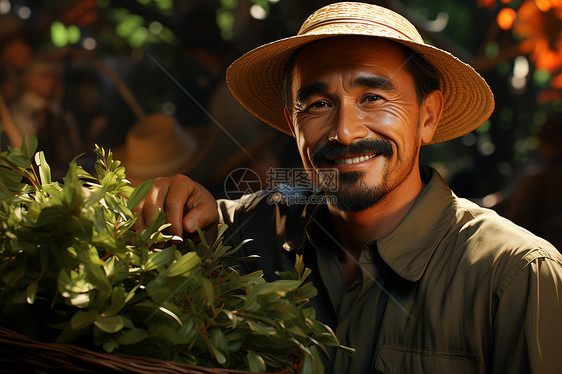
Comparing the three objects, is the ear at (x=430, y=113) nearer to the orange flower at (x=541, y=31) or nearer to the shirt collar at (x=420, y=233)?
the shirt collar at (x=420, y=233)

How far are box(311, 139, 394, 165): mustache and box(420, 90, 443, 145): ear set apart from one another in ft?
0.71

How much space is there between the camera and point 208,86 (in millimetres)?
3598

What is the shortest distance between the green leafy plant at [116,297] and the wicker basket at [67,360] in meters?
0.03

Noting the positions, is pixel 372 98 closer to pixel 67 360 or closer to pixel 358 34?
pixel 358 34

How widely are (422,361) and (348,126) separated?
657 mm

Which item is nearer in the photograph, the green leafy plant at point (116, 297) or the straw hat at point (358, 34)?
the green leafy plant at point (116, 297)

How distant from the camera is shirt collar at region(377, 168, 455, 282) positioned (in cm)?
147

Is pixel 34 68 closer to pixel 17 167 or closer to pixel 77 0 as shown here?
pixel 77 0

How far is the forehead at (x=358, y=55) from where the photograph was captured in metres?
1.59

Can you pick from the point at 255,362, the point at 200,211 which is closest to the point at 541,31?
the point at 200,211

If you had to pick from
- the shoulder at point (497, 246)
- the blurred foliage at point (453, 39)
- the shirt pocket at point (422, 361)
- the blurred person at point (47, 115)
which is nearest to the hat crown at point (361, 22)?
the shoulder at point (497, 246)

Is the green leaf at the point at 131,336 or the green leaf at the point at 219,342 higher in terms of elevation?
the green leaf at the point at 131,336

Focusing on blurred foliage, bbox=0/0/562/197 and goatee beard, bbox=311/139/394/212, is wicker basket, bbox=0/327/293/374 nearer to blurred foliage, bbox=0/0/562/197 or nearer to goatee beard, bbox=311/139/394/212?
goatee beard, bbox=311/139/394/212

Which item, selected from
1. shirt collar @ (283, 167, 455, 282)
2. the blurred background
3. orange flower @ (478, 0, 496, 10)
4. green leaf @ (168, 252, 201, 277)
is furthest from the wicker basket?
orange flower @ (478, 0, 496, 10)
